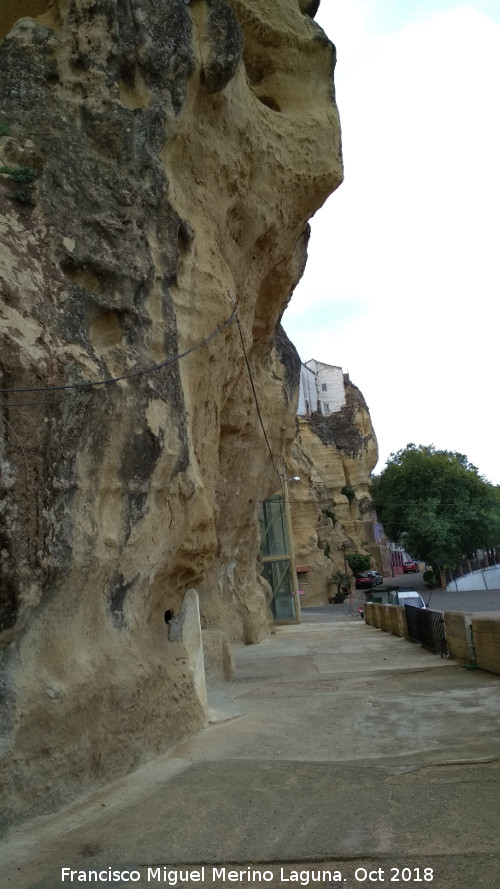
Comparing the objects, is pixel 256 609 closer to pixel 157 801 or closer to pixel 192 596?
pixel 192 596

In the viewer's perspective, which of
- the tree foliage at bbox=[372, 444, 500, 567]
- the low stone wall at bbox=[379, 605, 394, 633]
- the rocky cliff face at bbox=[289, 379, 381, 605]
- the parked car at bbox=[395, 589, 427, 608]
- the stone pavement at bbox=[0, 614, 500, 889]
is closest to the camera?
the stone pavement at bbox=[0, 614, 500, 889]

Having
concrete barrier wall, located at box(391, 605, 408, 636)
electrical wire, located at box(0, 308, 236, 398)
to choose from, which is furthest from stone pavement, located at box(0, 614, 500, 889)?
concrete barrier wall, located at box(391, 605, 408, 636)

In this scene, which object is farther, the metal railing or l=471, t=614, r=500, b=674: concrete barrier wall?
→ the metal railing

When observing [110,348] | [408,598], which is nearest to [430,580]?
[408,598]

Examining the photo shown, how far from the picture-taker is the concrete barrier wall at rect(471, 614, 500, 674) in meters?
7.98

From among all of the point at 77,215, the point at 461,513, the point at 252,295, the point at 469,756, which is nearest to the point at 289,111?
the point at 252,295

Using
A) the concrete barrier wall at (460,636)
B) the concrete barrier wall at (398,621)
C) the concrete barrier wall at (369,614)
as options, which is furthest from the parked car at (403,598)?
the concrete barrier wall at (460,636)

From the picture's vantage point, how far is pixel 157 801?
4098 mm

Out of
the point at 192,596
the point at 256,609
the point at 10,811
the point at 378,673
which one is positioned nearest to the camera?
the point at 10,811

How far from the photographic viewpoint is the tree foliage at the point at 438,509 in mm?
39688

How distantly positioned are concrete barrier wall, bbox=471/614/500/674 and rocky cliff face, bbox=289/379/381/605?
31166 millimetres

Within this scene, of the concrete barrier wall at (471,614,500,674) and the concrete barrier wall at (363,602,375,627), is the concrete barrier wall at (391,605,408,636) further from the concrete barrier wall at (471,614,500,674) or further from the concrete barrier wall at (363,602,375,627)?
the concrete barrier wall at (471,614,500,674)

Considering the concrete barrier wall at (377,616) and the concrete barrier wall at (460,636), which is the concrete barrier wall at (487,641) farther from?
the concrete barrier wall at (377,616)

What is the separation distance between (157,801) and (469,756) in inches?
88.3
